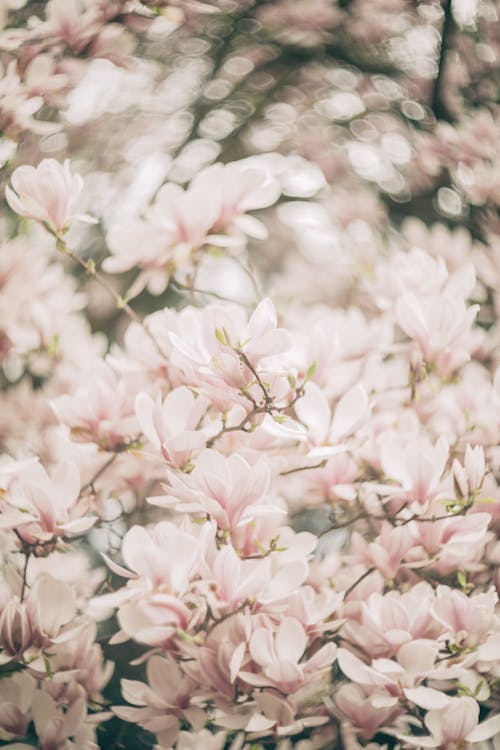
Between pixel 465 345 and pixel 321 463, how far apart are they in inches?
11.0

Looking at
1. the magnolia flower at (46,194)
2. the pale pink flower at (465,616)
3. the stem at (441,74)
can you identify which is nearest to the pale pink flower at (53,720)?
the pale pink flower at (465,616)

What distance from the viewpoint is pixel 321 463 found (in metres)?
0.78

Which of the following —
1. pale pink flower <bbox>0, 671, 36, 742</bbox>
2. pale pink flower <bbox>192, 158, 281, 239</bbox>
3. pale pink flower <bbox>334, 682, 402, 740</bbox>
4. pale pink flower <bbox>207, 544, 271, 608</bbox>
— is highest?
pale pink flower <bbox>192, 158, 281, 239</bbox>

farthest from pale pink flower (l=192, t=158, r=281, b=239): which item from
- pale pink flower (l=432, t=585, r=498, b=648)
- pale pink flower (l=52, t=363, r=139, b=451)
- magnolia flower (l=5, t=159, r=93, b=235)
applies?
pale pink flower (l=432, t=585, r=498, b=648)

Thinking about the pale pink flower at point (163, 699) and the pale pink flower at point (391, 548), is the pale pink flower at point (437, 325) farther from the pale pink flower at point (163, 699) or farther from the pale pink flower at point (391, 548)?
the pale pink flower at point (163, 699)

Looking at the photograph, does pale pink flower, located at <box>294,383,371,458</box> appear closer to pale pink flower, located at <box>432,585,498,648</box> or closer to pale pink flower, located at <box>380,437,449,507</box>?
pale pink flower, located at <box>380,437,449,507</box>

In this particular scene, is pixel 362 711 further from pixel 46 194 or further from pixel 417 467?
pixel 46 194

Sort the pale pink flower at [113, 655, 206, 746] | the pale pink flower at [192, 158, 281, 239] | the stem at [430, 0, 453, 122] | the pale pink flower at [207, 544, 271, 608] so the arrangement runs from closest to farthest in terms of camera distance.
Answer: the pale pink flower at [207, 544, 271, 608] < the pale pink flower at [113, 655, 206, 746] < the pale pink flower at [192, 158, 281, 239] < the stem at [430, 0, 453, 122]

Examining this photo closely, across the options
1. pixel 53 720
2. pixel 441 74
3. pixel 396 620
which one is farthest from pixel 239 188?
pixel 441 74

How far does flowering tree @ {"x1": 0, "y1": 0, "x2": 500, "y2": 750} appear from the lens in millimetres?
680

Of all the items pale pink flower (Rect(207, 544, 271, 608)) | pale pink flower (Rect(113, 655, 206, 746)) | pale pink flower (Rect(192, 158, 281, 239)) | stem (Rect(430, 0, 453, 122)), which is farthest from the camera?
stem (Rect(430, 0, 453, 122))

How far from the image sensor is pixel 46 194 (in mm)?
805

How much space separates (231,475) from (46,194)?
1.31ft

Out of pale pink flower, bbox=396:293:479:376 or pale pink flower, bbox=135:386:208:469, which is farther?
pale pink flower, bbox=396:293:479:376
